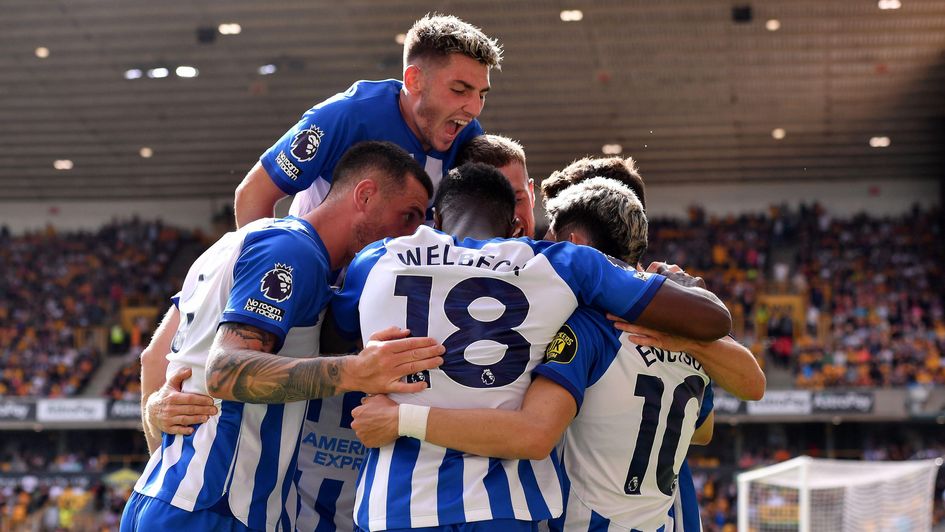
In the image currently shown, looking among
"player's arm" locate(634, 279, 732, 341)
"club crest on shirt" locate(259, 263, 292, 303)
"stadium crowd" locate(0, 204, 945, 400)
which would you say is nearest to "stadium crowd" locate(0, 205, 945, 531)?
"stadium crowd" locate(0, 204, 945, 400)

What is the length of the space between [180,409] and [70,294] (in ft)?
112

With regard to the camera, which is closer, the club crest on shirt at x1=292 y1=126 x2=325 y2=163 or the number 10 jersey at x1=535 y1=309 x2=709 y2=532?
the number 10 jersey at x1=535 y1=309 x2=709 y2=532

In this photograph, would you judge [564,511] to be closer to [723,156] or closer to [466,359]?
[466,359]

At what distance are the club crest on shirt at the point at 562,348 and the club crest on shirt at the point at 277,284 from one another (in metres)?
0.89

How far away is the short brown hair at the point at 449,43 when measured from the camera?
185 inches

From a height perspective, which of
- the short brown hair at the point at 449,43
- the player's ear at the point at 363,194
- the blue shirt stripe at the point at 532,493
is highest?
the short brown hair at the point at 449,43

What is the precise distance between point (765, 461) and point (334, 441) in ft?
78.2

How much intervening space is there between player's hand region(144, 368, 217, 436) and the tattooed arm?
24 cm

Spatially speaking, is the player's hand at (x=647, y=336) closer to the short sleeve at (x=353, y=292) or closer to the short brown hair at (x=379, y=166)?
the short sleeve at (x=353, y=292)

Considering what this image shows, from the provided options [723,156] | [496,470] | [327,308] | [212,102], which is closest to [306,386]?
[327,308]

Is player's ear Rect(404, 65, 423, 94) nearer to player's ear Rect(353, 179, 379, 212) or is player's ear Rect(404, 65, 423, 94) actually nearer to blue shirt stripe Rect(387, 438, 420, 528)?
player's ear Rect(353, 179, 379, 212)

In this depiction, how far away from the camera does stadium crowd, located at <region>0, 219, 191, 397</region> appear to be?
31688mm

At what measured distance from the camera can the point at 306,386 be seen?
11.3 ft

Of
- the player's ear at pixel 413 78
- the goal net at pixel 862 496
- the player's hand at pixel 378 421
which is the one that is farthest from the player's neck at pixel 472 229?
the goal net at pixel 862 496
